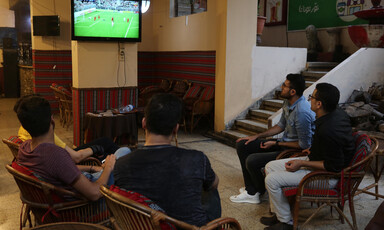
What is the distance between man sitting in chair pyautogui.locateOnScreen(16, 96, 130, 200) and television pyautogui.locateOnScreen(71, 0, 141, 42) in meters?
3.46

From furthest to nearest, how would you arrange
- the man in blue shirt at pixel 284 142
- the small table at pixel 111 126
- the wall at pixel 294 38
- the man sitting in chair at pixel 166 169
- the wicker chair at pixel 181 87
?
the wicker chair at pixel 181 87, the wall at pixel 294 38, the small table at pixel 111 126, the man in blue shirt at pixel 284 142, the man sitting in chair at pixel 166 169

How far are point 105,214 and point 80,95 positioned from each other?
3.53m

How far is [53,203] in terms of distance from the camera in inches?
86.8

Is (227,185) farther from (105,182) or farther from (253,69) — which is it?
(253,69)

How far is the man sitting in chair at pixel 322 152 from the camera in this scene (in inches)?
110

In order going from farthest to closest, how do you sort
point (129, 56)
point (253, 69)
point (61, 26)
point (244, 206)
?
point (61, 26) < point (253, 69) < point (129, 56) < point (244, 206)

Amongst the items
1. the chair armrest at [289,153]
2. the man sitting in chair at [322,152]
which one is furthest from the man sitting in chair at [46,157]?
the chair armrest at [289,153]

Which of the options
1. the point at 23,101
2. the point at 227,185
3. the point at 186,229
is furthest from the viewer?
the point at 227,185

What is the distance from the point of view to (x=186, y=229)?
169 cm

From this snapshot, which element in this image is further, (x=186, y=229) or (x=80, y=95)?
(x=80, y=95)

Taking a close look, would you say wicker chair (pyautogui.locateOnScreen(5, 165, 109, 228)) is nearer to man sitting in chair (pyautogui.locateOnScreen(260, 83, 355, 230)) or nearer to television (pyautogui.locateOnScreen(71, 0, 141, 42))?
man sitting in chair (pyautogui.locateOnScreen(260, 83, 355, 230))

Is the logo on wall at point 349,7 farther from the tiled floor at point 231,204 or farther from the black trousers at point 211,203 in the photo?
the black trousers at point 211,203

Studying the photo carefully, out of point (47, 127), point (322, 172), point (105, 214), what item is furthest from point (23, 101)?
point (322, 172)

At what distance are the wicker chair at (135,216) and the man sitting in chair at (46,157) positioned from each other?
33 centimetres
